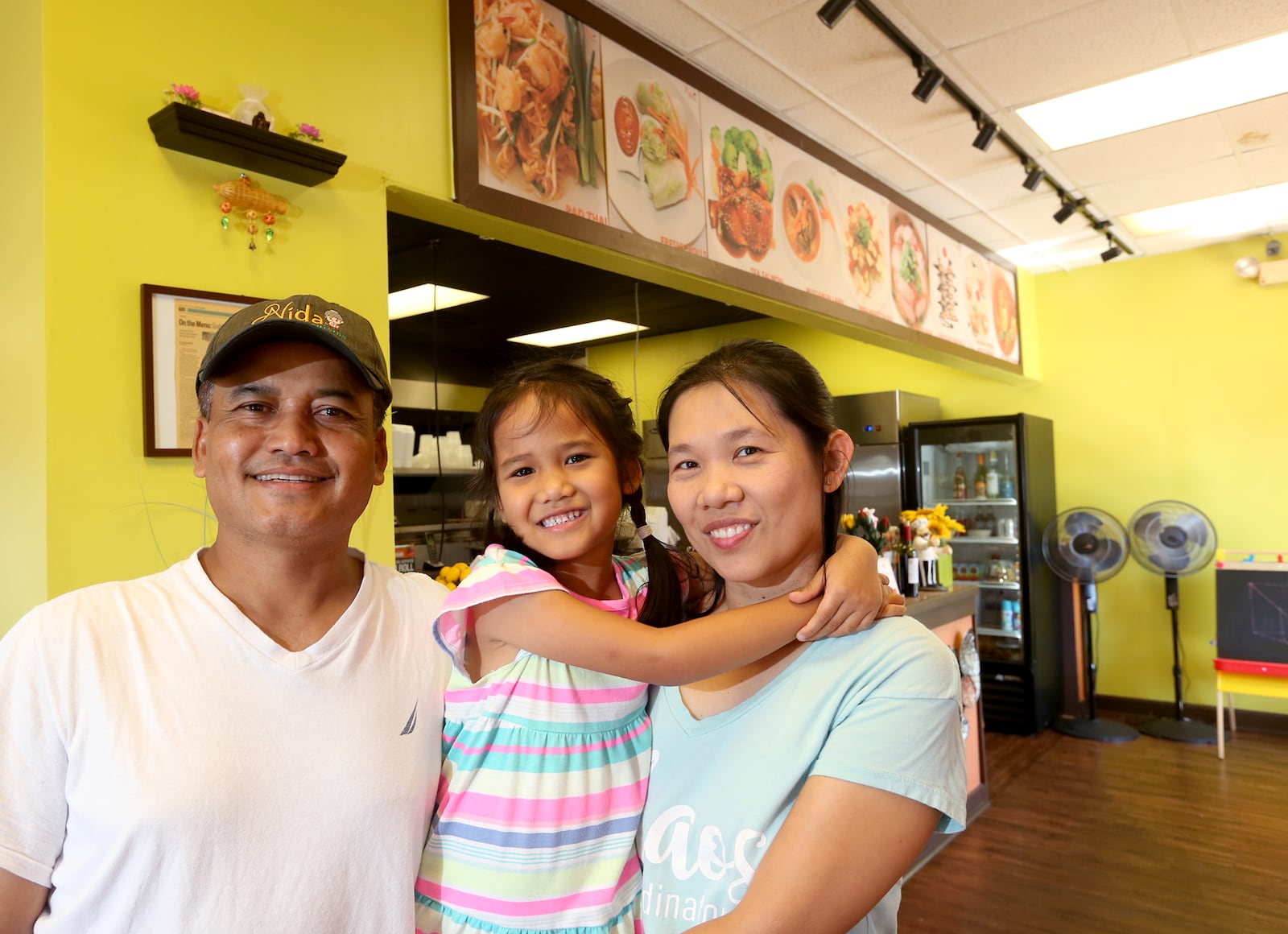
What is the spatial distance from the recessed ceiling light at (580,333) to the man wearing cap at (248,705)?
336 cm

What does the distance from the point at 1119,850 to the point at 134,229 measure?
4.83 m

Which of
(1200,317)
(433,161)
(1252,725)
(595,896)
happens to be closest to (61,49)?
(433,161)

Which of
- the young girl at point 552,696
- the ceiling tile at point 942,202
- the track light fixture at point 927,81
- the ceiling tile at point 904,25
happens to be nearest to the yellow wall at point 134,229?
the young girl at point 552,696

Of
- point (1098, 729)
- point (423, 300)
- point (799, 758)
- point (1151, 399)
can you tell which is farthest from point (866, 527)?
point (1151, 399)

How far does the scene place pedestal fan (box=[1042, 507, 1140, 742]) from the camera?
627 centimetres

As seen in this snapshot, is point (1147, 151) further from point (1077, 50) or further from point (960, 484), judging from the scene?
point (960, 484)

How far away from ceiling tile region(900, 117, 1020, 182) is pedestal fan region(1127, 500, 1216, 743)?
314 cm

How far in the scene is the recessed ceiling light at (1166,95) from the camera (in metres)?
3.59

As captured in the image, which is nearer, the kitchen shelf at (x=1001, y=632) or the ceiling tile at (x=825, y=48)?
the ceiling tile at (x=825, y=48)

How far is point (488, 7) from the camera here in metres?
2.59

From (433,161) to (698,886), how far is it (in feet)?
6.72

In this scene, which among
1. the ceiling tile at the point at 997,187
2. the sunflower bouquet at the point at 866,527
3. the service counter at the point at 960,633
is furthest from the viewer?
the ceiling tile at the point at 997,187

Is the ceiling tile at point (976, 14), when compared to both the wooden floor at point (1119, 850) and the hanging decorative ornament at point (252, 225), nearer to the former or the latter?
the hanging decorative ornament at point (252, 225)

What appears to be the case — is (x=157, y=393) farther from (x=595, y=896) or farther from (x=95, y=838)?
(x=595, y=896)
